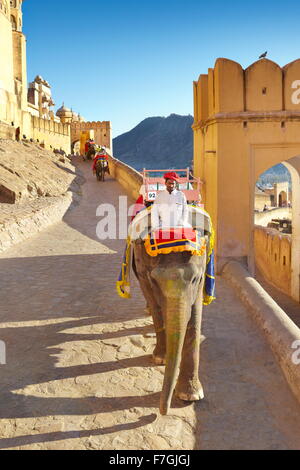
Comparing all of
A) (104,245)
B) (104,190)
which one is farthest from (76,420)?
(104,190)

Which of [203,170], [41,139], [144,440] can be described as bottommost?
[144,440]

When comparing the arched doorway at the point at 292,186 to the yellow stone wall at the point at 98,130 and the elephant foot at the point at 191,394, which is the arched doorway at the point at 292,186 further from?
the yellow stone wall at the point at 98,130

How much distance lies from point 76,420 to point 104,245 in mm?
7726

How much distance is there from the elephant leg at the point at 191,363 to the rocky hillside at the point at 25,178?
35.6ft

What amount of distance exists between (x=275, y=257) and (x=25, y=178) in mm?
9385

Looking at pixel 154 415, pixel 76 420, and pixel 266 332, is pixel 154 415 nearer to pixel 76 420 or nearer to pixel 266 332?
pixel 76 420

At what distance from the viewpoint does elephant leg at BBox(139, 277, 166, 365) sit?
4.31m

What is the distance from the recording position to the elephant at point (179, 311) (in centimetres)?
345

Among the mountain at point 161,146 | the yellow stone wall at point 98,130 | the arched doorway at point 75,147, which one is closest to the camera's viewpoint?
the arched doorway at point 75,147

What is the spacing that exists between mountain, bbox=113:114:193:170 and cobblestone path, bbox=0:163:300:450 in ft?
445

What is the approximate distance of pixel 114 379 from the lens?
4293 millimetres

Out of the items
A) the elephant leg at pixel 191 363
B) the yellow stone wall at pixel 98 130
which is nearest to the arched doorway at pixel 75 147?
the yellow stone wall at pixel 98 130

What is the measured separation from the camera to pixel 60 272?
8.29 meters

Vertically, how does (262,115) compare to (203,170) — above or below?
above
